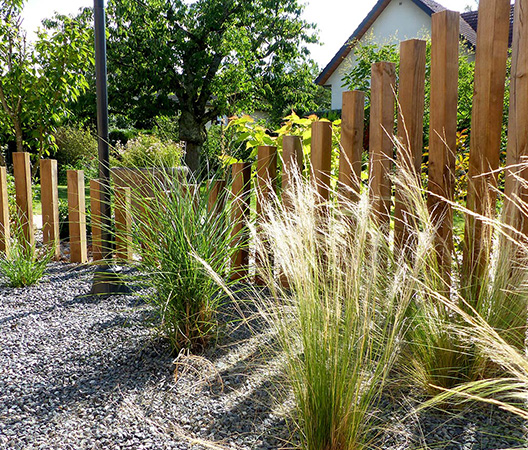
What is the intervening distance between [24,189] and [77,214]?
53 cm

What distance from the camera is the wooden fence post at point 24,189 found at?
3.86 m

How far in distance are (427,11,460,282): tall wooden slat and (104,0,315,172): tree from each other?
436 inches

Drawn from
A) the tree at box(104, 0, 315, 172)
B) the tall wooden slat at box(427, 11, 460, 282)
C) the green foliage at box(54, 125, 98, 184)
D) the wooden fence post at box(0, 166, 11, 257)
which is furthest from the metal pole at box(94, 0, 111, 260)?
the green foliage at box(54, 125, 98, 184)

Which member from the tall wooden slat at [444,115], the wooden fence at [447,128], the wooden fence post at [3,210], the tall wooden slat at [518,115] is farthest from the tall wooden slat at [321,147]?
the wooden fence post at [3,210]

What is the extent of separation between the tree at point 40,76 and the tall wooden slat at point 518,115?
15.0 ft

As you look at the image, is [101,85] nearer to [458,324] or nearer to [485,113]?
[485,113]

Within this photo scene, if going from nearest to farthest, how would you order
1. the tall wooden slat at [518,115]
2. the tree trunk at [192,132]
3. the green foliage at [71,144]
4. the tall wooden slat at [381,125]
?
1. the tall wooden slat at [518,115]
2. the tall wooden slat at [381,125]
3. the tree trunk at [192,132]
4. the green foliage at [71,144]

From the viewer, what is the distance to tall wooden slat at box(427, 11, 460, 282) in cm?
206

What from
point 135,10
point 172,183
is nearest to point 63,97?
point 172,183

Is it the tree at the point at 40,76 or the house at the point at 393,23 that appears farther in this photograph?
the house at the point at 393,23

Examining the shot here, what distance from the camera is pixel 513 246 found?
1.87 metres

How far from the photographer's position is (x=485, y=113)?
2.00 metres

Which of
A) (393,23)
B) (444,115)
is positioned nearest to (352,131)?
(444,115)

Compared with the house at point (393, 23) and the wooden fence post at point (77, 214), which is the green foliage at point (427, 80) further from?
the house at point (393, 23)
